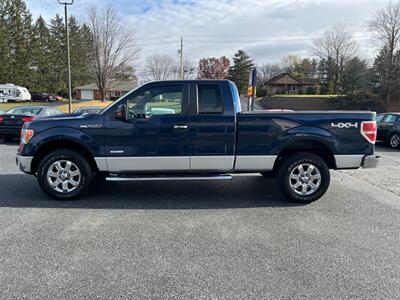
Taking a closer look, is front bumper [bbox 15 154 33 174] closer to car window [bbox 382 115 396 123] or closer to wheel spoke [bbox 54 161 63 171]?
wheel spoke [bbox 54 161 63 171]

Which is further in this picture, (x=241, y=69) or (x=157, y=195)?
(x=241, y=69)

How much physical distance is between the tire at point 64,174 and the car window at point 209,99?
2220 millimetres

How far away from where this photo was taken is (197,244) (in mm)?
3498

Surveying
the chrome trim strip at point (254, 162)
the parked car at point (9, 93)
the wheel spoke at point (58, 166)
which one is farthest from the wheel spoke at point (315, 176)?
the parked car at point (9, 93)

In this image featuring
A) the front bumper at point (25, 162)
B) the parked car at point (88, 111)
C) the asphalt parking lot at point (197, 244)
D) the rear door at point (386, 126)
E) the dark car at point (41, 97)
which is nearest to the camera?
the asphalt parking lot at point (197, 244)

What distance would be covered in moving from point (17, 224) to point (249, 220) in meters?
3.29

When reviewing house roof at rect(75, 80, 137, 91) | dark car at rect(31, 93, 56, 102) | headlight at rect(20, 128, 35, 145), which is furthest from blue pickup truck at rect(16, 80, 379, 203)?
dark car at rect(31, 93, 56, 102)

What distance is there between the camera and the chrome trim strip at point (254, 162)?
4.90 m

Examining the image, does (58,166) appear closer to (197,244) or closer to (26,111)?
(197,244)

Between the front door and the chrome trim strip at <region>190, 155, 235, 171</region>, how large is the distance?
128mm

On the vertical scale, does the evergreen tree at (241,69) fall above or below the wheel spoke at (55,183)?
above

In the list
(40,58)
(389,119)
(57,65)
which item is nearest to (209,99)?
(389,119)

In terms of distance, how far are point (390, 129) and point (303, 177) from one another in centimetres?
947

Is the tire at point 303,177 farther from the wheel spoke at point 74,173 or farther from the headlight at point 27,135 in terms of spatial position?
the headlight at point 27,135
